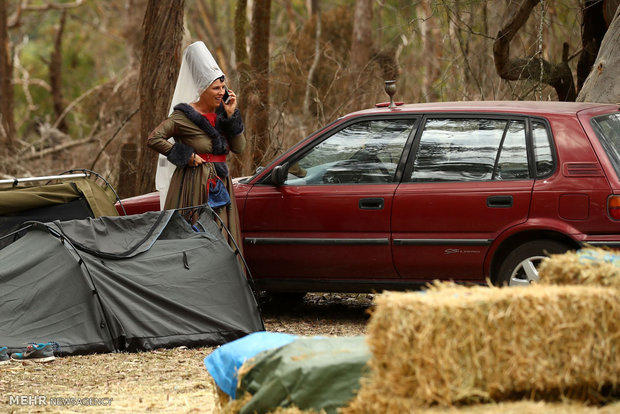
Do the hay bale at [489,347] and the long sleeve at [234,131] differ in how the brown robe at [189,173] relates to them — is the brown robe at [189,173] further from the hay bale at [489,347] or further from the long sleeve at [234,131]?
Answer: the hay bale at [489,347]

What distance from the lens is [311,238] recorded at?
25.4 feet

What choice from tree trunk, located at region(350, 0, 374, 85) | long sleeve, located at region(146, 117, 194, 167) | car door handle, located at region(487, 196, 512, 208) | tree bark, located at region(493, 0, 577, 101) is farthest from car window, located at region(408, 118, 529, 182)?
tree trunk, located at region(350, 0, 374, 85)

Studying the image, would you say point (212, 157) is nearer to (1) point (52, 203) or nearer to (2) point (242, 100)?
(1) point (52, 203)

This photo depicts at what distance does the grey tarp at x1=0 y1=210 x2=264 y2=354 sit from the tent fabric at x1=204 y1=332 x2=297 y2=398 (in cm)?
239

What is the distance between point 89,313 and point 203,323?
824 mm

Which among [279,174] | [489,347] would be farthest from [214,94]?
[489,347]

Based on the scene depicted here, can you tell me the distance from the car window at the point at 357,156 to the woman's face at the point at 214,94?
83 cm

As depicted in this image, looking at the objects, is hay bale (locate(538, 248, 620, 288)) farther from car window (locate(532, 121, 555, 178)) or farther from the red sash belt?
the red sash belt

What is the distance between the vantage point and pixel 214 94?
8078 millimetres

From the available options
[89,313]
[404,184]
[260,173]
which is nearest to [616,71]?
[404,184]

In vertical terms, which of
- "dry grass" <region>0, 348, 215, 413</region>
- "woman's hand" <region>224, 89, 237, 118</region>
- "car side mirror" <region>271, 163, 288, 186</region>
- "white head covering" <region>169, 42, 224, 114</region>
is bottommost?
"dry grass" <region>0, 348, 215, 413</region>

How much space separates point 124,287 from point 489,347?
12.8 feet

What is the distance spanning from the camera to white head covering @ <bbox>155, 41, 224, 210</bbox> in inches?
316

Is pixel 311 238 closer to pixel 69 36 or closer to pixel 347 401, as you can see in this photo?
pixel 347 401
